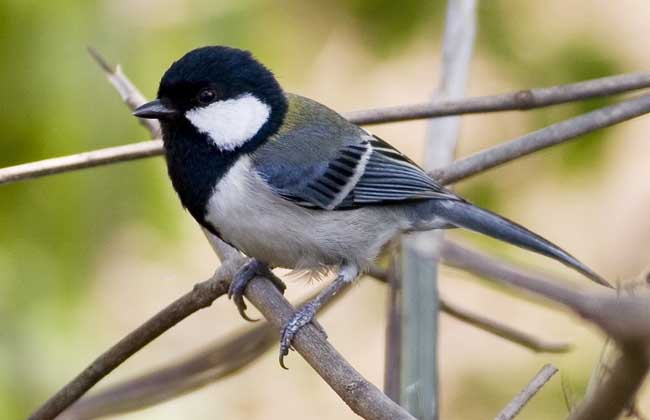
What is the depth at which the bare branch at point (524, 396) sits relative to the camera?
36.6 inches

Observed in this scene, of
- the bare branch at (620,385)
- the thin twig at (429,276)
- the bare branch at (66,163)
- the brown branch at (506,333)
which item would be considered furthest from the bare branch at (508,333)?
the bare branch at (620,385)

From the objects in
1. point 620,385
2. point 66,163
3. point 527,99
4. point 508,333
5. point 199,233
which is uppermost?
point 620,385

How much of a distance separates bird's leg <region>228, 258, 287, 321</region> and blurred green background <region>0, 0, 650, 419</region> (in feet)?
1.61

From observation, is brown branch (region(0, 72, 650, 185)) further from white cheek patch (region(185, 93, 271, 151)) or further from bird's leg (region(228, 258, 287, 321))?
bird's leg (region(228, 258, 287, 321))

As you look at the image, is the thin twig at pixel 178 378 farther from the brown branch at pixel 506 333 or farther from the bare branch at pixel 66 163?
the bare branch at pixel 66 163

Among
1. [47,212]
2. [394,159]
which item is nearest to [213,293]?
[394,159]

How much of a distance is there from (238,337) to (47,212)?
60 cm

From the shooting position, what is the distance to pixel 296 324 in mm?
1353

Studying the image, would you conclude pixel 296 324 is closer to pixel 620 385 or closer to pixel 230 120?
pixel 230 120

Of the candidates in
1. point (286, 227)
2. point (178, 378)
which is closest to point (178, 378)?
point (178, 378)

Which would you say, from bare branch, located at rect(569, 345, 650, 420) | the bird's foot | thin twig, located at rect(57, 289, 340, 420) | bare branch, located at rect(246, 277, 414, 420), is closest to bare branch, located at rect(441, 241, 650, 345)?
bare branch, located at rect(569, 345, 650, 420)

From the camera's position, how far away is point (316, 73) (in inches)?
96.4

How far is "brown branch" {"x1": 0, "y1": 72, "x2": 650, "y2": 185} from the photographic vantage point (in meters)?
1.32

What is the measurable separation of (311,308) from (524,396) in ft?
1.69
